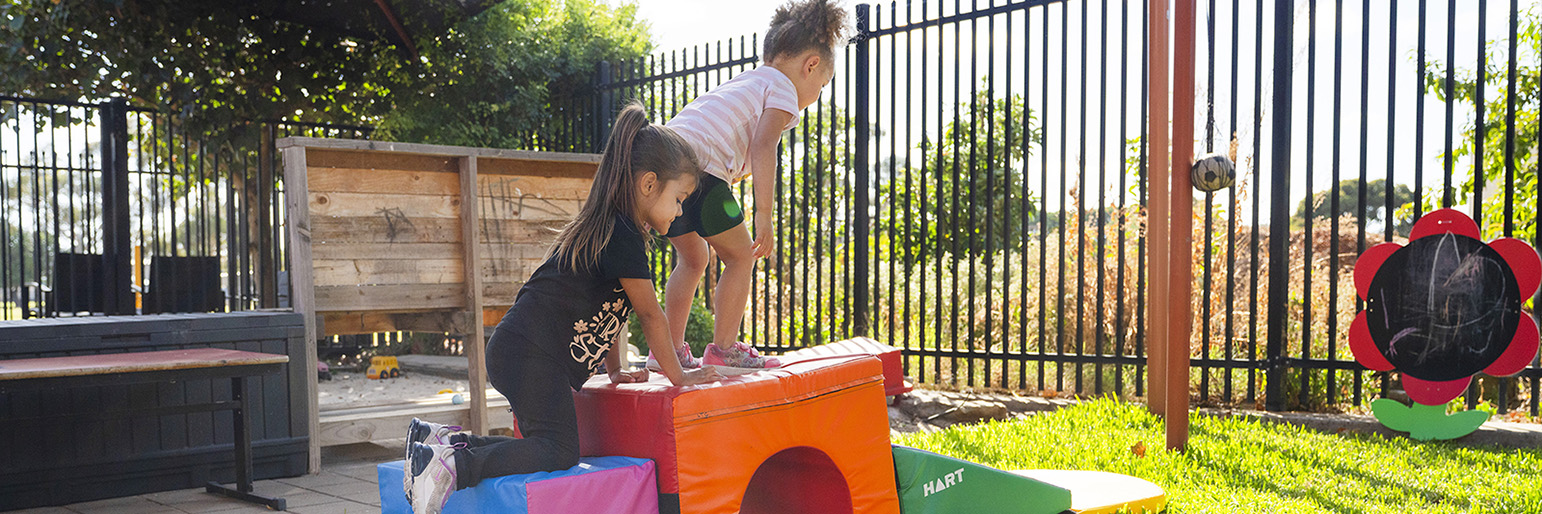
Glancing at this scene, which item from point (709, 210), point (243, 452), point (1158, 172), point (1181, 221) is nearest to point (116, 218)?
point (243, 452)

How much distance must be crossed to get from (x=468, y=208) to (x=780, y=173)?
9.61ft

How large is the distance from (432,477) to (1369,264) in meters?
4.51

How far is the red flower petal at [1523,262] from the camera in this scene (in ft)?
14.8

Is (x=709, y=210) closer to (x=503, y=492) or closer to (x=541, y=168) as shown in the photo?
A: (x=503, y=492)

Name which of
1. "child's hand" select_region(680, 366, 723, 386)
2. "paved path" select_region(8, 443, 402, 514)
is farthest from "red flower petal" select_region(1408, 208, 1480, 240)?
"paved path" select_region(8, 443, 402, 514)

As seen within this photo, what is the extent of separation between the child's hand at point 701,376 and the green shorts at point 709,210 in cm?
69

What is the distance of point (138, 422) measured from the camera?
4.43 metres

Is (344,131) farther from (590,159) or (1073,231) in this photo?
(1073,231)

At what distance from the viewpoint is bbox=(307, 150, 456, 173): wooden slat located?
4.82 meters

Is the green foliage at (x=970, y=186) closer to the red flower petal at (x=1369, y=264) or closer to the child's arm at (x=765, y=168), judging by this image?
the red flower petal at (x=1369, y=264)

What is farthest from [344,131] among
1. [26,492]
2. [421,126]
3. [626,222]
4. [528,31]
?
[626,222]

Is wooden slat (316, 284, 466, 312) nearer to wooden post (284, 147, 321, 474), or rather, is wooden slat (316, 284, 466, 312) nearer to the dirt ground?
wooden post (284, 147, 321, 474)

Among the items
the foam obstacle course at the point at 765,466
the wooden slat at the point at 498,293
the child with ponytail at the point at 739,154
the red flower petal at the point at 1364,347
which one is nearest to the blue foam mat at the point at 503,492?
the foam obstacle course at the point at 765,466

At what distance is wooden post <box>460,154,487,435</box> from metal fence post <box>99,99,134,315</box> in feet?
11.5
